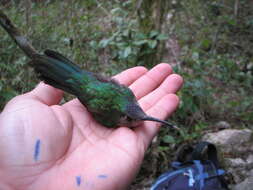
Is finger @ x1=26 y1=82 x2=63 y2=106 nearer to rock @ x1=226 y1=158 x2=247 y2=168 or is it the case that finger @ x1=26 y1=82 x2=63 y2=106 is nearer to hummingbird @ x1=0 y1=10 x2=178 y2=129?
hummingbird @ x1=0 y1=10 x2=178 y2=129

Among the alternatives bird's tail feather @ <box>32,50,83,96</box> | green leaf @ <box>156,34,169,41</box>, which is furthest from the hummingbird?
green leaf @ <box>156,34,169,41</box>

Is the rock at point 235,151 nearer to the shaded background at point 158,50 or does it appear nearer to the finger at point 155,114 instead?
the shaded background at point 158,50

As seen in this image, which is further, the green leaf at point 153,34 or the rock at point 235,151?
the green leaf at point 153,34

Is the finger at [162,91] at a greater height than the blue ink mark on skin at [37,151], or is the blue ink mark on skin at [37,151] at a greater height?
the blue ink mark on skin at [37,151]

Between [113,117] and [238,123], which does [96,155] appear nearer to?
[113,117]

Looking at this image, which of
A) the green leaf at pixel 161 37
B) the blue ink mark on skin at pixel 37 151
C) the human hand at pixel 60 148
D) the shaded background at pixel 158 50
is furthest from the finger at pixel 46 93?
the green leaf at pixel 161 37

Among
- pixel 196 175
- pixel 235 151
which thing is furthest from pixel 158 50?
pixel 196 175
